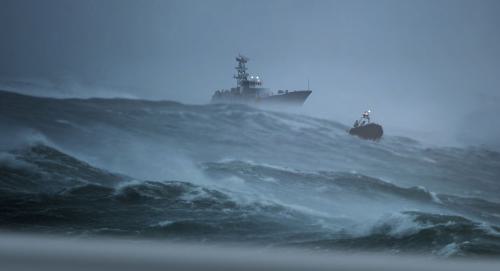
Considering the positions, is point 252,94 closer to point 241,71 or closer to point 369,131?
point 241,71

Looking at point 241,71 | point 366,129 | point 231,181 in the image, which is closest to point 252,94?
point 241,71

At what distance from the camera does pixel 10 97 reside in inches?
90.1

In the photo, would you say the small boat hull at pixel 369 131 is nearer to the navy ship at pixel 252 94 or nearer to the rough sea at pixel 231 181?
the rough sea at pixel 231 181

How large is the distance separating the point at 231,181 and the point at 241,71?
684 mm

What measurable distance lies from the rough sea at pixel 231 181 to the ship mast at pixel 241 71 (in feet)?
0.53

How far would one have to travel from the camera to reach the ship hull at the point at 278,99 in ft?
8.42

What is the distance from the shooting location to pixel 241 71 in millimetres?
2576

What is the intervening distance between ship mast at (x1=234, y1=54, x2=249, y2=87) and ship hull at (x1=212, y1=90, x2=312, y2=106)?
0.09 metres

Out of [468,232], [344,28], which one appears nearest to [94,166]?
[344,28]

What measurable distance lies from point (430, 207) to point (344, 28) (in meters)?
1.20

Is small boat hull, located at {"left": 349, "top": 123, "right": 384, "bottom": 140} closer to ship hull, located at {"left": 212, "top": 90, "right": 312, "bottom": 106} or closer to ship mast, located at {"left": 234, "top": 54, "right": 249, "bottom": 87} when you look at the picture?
ship hull, located at {"left": 212, "top": 90, "right": 312, "bottom": 106}

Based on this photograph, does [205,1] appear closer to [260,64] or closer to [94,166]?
[260,64]

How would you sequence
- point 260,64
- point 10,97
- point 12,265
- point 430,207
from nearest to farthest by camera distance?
point 12,265
point 10,97
point 430,207
point 260,64

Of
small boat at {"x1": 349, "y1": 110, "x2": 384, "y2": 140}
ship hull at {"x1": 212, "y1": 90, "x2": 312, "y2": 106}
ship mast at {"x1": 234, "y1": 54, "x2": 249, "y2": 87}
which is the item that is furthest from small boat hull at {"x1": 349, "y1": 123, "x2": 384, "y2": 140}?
ship mast at {"x1": 234, "y1": 54, "x2": 249, "y2": 87}
